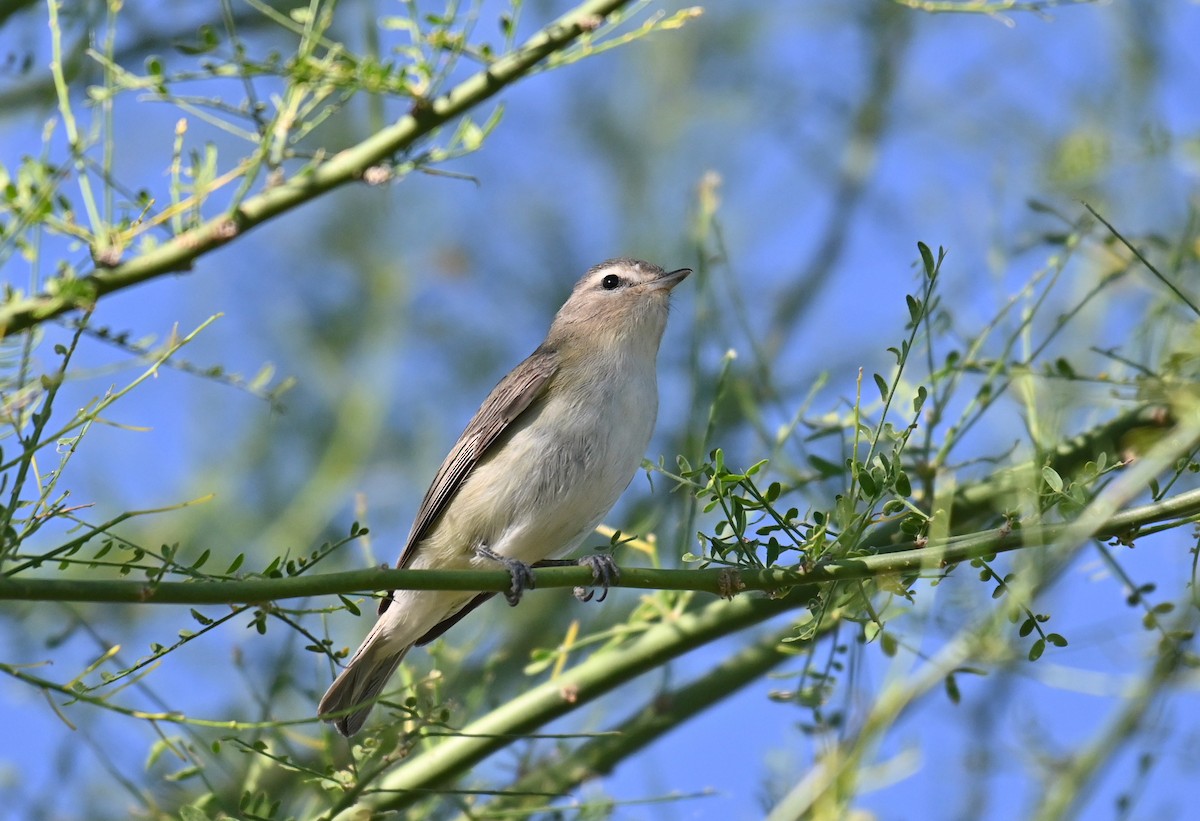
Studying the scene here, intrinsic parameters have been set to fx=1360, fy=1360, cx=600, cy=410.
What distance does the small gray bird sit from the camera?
14.3 ft

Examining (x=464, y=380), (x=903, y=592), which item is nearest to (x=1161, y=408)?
(x=903, y=592)

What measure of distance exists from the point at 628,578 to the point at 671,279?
9.14 feet

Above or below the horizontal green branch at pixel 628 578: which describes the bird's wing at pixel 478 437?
above

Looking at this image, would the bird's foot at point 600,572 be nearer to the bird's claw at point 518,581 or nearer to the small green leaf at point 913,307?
the bird's claw at point 518,581

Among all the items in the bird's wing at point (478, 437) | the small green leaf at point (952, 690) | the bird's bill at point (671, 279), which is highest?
the bird's bill at point (671, 279)

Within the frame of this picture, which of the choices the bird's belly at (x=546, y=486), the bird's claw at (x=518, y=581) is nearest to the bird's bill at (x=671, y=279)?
the bird's belly at (x=546, y=486)

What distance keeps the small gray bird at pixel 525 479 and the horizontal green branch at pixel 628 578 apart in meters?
1.67

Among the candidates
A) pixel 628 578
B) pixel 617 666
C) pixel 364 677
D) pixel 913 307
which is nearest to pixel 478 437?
pixel 364 677

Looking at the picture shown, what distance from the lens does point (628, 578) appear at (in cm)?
248

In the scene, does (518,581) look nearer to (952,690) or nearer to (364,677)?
(952,690)

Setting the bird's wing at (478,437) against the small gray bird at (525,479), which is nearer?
the small gray bird at (525,479)

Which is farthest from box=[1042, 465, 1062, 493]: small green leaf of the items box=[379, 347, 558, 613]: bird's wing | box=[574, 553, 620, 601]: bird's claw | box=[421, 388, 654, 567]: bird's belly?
box=[379, 347, 558, 613]: bird's wing

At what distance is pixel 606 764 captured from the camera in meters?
3.89

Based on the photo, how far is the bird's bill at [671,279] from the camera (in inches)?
201
